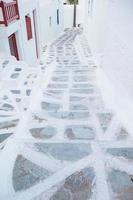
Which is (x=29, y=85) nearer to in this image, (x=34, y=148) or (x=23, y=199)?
(x=34, y=148)

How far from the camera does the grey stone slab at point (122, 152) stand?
3.32 meters

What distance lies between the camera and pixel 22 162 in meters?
3.10

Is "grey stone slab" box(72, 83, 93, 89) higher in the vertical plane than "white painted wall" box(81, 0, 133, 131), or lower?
lower

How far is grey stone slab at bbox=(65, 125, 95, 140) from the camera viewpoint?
374cm

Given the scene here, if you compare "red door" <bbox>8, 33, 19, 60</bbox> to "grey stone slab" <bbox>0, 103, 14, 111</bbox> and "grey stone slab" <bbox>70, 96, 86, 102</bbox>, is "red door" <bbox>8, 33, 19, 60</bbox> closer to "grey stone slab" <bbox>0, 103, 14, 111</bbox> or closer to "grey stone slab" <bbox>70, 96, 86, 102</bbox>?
"grey stone slab" <bbox>70, 96, 86, 102</bbox>

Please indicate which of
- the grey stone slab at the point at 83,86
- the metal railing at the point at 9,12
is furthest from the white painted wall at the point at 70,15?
the grey stone slab at the point at 83,86

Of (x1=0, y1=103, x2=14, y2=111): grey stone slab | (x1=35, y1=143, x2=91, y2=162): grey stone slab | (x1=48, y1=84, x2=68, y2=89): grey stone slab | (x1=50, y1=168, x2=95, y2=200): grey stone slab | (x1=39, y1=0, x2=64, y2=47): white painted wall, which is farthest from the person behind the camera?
(x1=39, y1=0, x2=64, y2=47): white painted wall

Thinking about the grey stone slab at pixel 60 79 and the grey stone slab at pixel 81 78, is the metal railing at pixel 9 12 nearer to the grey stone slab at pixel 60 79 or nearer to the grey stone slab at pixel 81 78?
the grey stone slab at pixel 60 79

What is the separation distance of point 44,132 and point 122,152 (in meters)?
1.35

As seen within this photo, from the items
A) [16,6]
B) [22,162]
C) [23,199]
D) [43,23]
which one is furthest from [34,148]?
[43,23]

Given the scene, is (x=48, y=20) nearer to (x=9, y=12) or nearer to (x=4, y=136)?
(x=9, y=12)

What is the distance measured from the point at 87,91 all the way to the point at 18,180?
3852 millimetres

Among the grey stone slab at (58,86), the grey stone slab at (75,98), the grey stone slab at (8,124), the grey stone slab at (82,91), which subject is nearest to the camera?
the grey stone slab at (8,124)

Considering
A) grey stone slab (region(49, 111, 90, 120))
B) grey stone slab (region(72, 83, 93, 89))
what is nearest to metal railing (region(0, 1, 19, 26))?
grey stone slab (region(72, 83, 93, 89))
